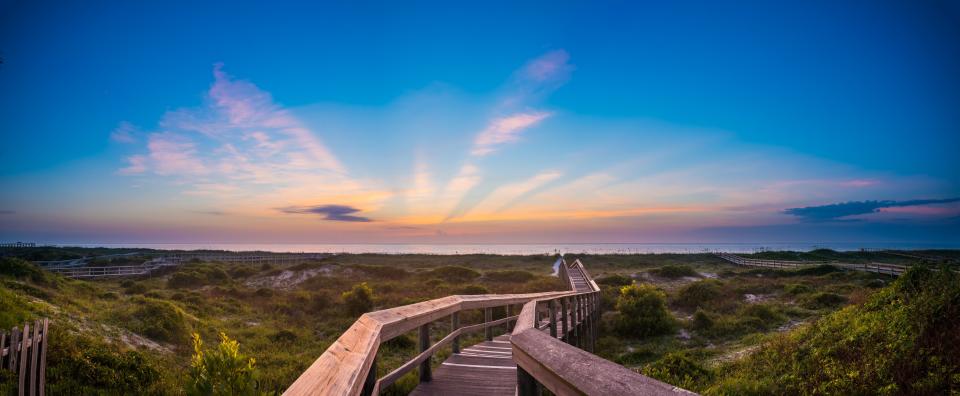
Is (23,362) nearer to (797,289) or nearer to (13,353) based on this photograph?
(13,353)

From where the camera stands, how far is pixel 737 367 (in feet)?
32.8

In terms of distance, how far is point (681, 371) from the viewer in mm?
9648

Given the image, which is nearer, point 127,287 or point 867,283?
point 867,283

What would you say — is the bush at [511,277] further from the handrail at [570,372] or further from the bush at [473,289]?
the handrail at [570,372]

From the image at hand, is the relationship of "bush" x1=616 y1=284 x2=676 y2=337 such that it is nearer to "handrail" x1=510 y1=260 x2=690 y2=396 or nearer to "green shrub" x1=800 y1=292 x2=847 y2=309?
"green shrub" x1=800 y1=292 x2=847 y2=309

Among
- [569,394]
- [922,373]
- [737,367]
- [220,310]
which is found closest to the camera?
[569,394]

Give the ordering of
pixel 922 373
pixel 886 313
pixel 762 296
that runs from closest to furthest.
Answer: pixel 922 373 → pixel 886 313 → pixel 762 296

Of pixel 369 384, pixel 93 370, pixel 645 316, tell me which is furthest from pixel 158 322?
pixel 645 316

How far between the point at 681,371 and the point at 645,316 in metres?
7.89

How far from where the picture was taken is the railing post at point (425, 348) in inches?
190

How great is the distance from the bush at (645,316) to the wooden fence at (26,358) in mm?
16592

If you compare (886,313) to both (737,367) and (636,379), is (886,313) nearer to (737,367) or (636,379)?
(737,367)

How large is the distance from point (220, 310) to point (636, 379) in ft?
75.9

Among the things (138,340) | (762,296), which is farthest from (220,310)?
(762,296)
